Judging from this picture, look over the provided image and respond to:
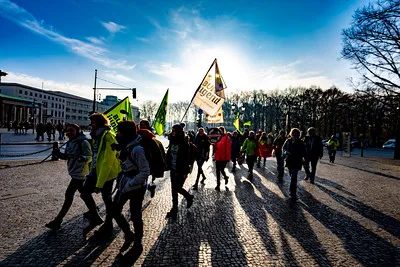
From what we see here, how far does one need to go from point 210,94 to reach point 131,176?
667 cm

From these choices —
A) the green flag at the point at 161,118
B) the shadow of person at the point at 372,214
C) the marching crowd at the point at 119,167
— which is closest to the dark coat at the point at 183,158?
the marching crowd at the point at 119,167

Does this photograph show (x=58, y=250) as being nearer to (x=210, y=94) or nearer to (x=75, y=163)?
(x=75, y=163)

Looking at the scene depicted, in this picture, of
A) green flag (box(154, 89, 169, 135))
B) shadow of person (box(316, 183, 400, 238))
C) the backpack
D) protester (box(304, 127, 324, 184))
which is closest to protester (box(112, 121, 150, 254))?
the backpack

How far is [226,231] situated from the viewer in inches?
183

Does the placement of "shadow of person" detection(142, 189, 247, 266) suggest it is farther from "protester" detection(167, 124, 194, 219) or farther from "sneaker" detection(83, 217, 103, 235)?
"sneaker" detection(83, 217, 103, 235)

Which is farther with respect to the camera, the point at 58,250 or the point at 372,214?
the point at 372,214

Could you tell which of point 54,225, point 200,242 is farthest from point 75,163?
point 200,242

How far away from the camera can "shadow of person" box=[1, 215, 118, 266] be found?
11.0 ft

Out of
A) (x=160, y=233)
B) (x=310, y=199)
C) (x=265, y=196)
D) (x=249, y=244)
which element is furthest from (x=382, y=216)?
(x=160, y=233)

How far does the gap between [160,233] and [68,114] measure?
439 ft

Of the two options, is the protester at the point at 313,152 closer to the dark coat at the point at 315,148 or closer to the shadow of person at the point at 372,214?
the dark coat at the point at 315,148

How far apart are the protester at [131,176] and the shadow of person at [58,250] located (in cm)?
46

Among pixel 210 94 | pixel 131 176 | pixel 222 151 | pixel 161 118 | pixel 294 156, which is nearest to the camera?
pixel 131 176

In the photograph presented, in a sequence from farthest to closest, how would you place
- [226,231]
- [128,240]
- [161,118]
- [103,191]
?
1. [161,118]
2. [226,231]
3. [103,191]
4. [128,240]
